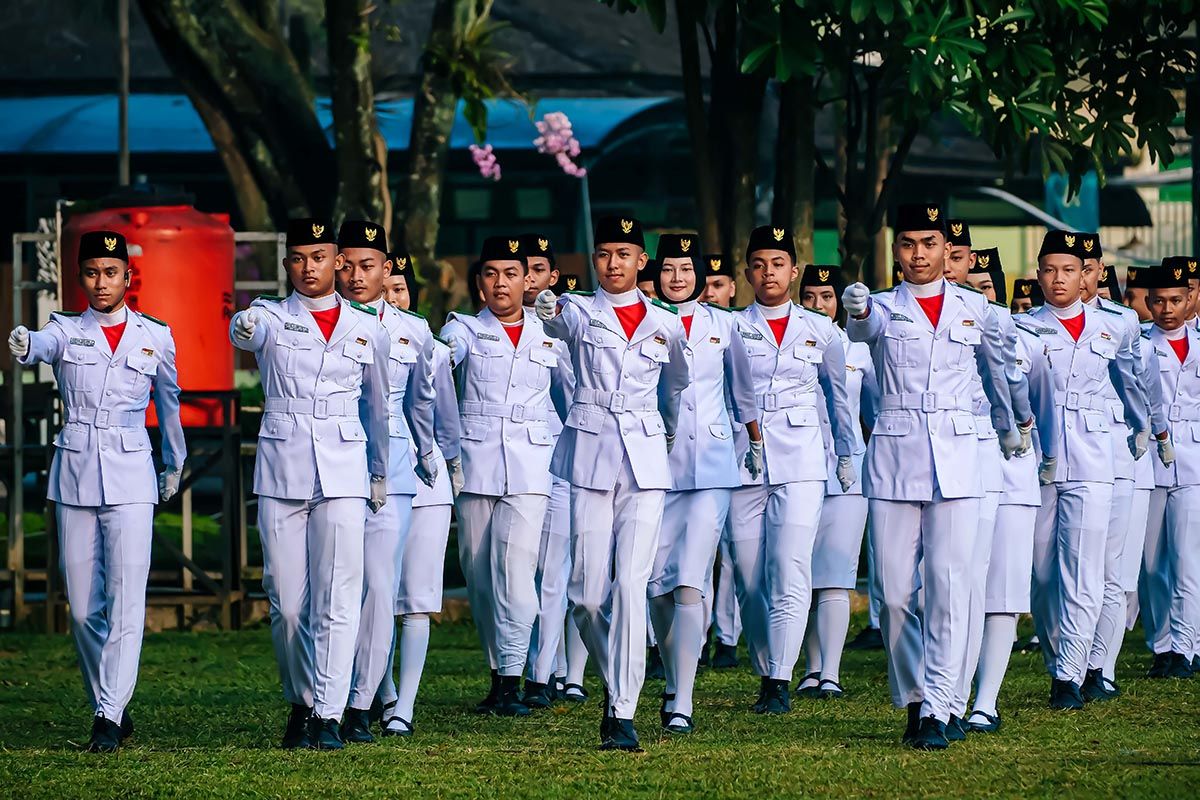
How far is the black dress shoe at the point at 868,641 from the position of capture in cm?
1499

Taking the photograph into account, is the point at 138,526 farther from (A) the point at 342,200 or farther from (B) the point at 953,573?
(A) the point at 342,200

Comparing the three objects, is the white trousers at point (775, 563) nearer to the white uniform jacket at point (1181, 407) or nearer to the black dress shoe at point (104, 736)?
the white uniform jacket at point (1181, 407)

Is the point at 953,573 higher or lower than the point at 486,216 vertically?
lower

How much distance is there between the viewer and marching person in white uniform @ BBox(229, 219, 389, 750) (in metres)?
10.1

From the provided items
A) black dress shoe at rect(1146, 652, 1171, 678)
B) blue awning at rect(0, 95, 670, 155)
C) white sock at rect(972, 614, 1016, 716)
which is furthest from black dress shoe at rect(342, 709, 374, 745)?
blue awning at rect(0, 95, 670, 155)

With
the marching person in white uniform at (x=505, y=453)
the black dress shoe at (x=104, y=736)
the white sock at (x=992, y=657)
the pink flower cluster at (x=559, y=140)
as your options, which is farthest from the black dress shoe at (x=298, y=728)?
the pink flower cluster at (x=559, y=140)

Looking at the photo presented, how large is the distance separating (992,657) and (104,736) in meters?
3.78

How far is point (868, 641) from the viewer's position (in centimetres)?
1508

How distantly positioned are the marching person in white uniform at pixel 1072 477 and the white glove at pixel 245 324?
12.5ft

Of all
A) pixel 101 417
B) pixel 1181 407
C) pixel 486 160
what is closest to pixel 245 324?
pixel 101 417

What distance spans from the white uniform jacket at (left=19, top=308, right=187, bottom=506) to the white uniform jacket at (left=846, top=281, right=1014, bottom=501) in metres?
3.00

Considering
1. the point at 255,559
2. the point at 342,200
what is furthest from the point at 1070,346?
the point at 255,559

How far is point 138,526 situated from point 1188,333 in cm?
Answer: 609

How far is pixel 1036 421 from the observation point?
38.5ft
